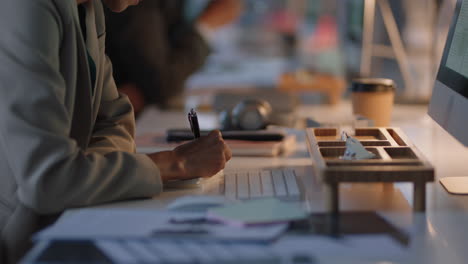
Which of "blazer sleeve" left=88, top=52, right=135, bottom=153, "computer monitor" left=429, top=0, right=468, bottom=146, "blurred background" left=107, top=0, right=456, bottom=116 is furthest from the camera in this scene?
"blurred background" left=107, top=0, right=456, bottom=116

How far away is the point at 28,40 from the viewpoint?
0.97 m

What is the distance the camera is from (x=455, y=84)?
4.08ft

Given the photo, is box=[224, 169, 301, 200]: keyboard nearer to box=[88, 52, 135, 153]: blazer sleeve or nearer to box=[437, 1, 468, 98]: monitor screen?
box=[88, 52, 135, 153]: blazer sleeve

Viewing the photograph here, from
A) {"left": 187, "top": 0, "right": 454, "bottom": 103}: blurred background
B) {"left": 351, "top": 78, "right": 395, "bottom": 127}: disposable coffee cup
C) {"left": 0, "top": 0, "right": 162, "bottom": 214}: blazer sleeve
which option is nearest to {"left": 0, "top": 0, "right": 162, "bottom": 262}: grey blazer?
{"left": 0, "top": 0, "right": 162, "bottom": 214}: blazer sleeve

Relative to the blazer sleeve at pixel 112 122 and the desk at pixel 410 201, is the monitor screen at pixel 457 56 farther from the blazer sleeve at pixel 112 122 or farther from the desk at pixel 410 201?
the blazer sleeve at pixel 112 122

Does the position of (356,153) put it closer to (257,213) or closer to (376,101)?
(257,213)

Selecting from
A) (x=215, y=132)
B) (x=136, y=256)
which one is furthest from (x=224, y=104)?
(x=136, y=256)

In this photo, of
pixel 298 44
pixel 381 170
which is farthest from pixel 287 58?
pixel 381 170

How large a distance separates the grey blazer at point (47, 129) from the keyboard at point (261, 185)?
14cm

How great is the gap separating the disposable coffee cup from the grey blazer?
31.2 inches

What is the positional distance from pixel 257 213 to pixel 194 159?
0.28m

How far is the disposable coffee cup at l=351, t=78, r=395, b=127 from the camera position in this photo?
1698 millimetres

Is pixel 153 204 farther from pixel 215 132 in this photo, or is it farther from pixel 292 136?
pixel 292 136

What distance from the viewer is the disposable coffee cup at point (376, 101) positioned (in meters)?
1.70
